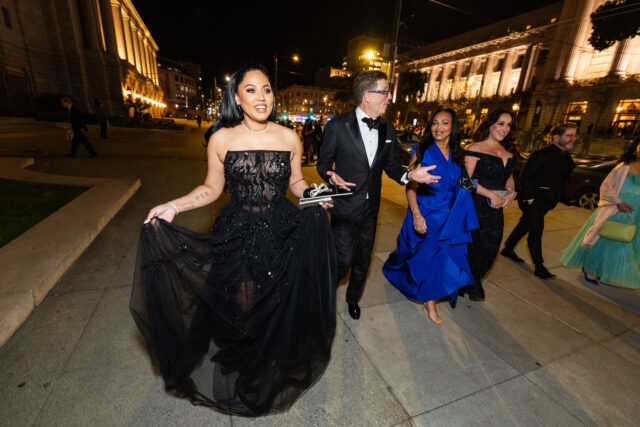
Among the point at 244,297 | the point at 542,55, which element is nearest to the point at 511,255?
the point at 244,297

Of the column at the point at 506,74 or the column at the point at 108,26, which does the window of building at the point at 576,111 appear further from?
the column at the point at 108,26

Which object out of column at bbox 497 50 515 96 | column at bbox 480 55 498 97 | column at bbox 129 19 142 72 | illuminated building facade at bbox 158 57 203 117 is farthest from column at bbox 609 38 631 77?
illuminated building facade at bbox 158 57 203 117

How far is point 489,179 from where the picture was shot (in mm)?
3354

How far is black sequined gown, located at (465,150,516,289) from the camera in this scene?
333 cm

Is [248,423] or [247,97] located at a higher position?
[247,97]

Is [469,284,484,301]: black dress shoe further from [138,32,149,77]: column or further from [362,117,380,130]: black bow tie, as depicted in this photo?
[138,32,149,77]: column

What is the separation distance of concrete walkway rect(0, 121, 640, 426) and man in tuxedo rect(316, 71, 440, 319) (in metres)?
0.98

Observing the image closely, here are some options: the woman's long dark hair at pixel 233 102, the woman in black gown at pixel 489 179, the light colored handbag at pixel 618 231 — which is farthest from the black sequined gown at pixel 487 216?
the woman's long dark hair at pixel 233 102

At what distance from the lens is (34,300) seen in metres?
2.77

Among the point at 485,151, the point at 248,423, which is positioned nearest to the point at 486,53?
the point at 485,151

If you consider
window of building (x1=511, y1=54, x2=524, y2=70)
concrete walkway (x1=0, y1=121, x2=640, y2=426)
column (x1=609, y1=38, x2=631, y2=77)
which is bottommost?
concrete walkway (x1=0, y1=121, x2=640, y2=426)

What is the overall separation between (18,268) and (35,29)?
3900 centimetres

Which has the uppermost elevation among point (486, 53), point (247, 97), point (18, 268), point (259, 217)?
point (486, 53)

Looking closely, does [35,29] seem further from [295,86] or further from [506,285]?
[295,86]
